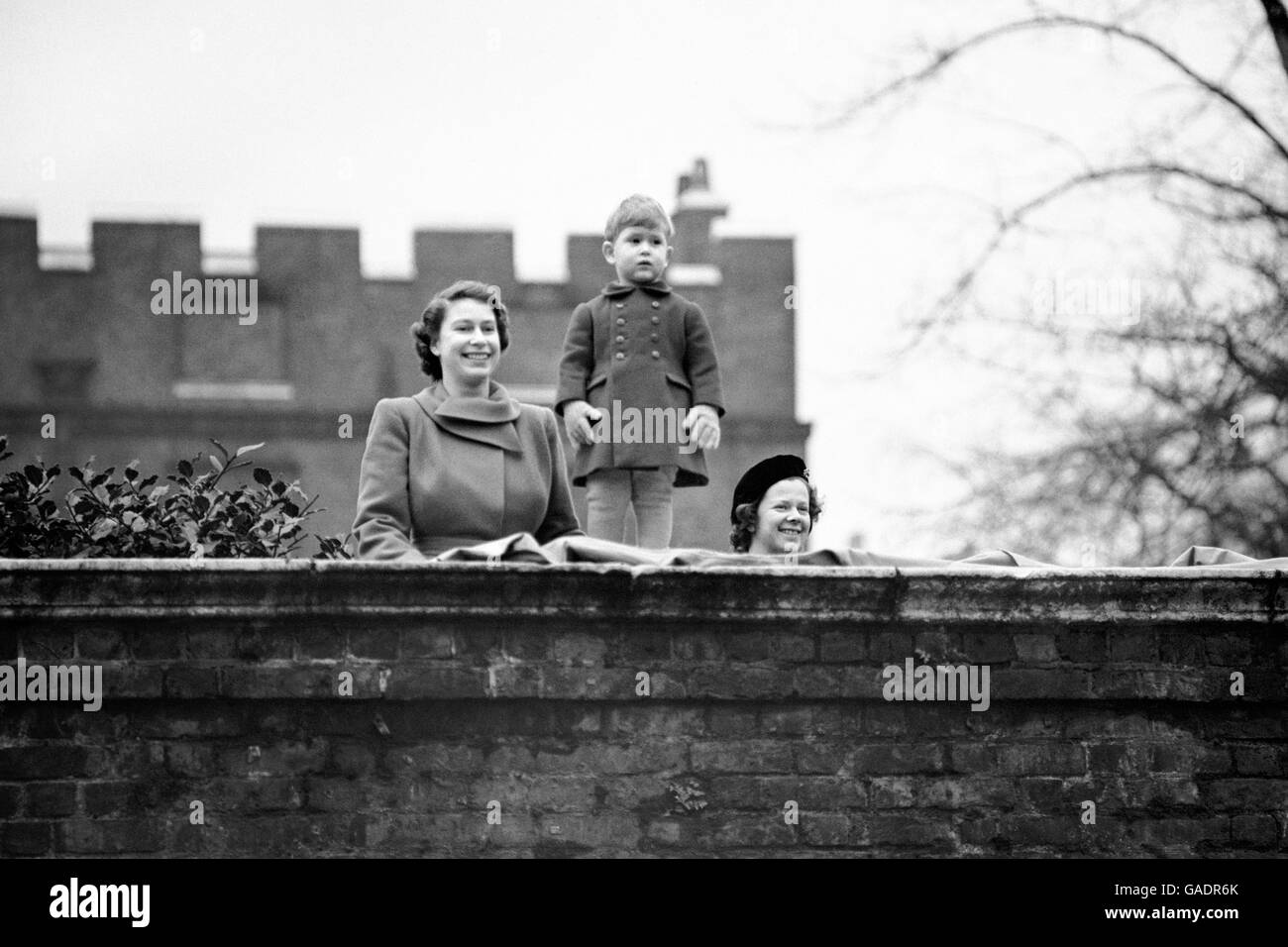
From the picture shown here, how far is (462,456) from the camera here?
24.9ft

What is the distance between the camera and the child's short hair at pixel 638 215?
331 inches

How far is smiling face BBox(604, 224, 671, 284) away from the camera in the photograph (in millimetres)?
8484

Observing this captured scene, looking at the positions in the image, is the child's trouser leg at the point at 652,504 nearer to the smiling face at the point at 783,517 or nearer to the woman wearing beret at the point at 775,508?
the woman wearing beret at the point at 775,508

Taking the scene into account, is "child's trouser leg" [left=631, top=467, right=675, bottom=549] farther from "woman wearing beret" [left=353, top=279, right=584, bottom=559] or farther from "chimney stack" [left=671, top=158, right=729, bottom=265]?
"chimney stack" [left=671, top=158, right=729, bottom=265]

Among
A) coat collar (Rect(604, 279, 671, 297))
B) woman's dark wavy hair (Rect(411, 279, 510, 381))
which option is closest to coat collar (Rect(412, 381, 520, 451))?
woman's dark wavy hair (Rect(411, 279, 510, 381))

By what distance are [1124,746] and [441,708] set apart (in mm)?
2107

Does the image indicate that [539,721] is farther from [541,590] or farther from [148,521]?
[148,521]

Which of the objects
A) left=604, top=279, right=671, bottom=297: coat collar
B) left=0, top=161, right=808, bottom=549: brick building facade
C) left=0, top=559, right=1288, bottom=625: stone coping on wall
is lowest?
left=0, top=559, right=1288, bottom=625: stone coping on wall

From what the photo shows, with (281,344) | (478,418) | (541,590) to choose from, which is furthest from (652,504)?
(281,344)

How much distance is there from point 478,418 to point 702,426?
1075 mm

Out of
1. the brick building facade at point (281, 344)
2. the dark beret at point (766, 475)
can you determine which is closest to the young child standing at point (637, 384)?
the dark beret at point (766, 475)

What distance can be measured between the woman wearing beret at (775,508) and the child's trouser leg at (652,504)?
0.58m

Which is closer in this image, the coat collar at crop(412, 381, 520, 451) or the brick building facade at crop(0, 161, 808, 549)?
the coat collar at crop(412, 381, 520, 451)

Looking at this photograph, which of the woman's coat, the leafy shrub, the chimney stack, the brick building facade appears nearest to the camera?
the woman's coat
